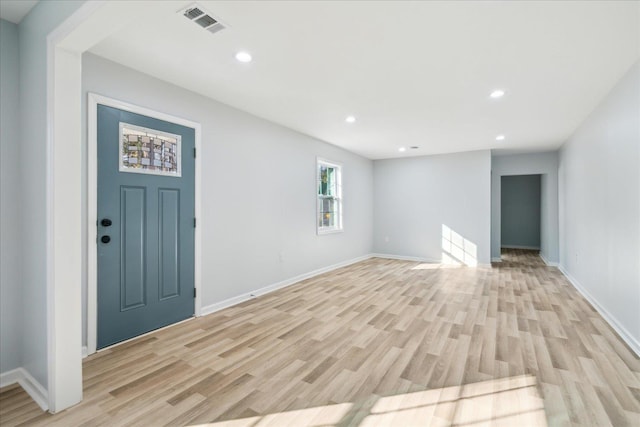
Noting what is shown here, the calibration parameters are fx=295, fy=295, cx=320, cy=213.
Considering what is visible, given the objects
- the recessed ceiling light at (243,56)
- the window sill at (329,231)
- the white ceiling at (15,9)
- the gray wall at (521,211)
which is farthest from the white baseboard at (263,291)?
the gray wall at (521,211)

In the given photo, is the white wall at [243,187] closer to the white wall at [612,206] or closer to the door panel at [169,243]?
the door panel at [169,243]

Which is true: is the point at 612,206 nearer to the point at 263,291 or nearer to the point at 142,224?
the point at 263,291

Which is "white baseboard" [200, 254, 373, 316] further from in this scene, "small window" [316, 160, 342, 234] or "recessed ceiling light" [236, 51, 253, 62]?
"recessed ceiling light" [236, 51, 253, 62]

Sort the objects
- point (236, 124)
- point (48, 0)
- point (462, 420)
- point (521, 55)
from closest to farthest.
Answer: point (462, 420), point (48, 0), point (521, 55), point (236, 124)

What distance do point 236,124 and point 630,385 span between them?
4.40 meters

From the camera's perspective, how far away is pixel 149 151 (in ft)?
9.50

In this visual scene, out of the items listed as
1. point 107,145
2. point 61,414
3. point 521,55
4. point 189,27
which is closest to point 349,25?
point 189,27

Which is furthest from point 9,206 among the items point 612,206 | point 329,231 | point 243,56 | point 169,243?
point 612,206

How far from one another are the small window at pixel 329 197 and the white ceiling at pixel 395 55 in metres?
1.86

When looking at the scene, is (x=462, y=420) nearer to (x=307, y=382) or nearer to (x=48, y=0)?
(x=307, y=382)

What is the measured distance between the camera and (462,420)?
5.59 ft

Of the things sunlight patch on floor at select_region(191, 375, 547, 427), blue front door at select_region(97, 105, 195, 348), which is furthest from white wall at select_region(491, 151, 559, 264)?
blue front door at select_region(97, 105, 195, 348)

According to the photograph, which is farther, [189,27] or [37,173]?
[189,27]

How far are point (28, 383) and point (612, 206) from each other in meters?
5.37
